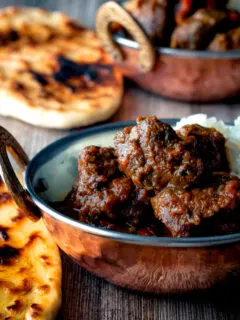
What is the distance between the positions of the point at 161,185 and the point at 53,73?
6.64 feet

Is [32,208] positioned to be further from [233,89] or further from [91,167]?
[233,89]

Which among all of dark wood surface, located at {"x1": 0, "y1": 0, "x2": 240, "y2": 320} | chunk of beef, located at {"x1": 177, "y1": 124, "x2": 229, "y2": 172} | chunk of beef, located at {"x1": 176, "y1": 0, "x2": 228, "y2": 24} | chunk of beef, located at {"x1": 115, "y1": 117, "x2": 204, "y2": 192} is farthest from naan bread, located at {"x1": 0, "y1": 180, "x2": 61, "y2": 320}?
chunk of beef, located at {"x1": 176, "y1": 0, "x2": 228, "y2": 24}

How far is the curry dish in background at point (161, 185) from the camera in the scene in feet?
6.49

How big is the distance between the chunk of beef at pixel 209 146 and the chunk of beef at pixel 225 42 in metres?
1.40

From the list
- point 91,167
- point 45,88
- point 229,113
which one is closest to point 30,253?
point 91,167

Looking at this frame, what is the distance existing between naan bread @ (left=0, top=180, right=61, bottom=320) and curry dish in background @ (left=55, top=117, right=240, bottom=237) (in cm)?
26

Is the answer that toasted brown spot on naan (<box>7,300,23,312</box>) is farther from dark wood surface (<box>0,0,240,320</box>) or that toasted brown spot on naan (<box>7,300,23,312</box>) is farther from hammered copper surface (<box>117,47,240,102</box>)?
hammered copper surface (<box>117,47,240,102</box>)

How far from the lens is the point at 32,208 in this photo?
2.23 metres

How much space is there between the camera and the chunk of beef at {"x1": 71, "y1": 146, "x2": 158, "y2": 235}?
2078 mm

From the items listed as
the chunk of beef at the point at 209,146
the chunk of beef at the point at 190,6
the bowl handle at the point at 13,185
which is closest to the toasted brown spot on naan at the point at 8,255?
the bowl handle at the point at 13,185

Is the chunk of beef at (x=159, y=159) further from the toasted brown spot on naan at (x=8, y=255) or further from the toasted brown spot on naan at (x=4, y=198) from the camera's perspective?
the toasted brown spot on naan at (x=4, y=198)

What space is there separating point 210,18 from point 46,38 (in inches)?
52.5

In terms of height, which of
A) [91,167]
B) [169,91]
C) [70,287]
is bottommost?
[70,287]

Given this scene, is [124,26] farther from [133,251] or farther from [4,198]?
[133,251]
